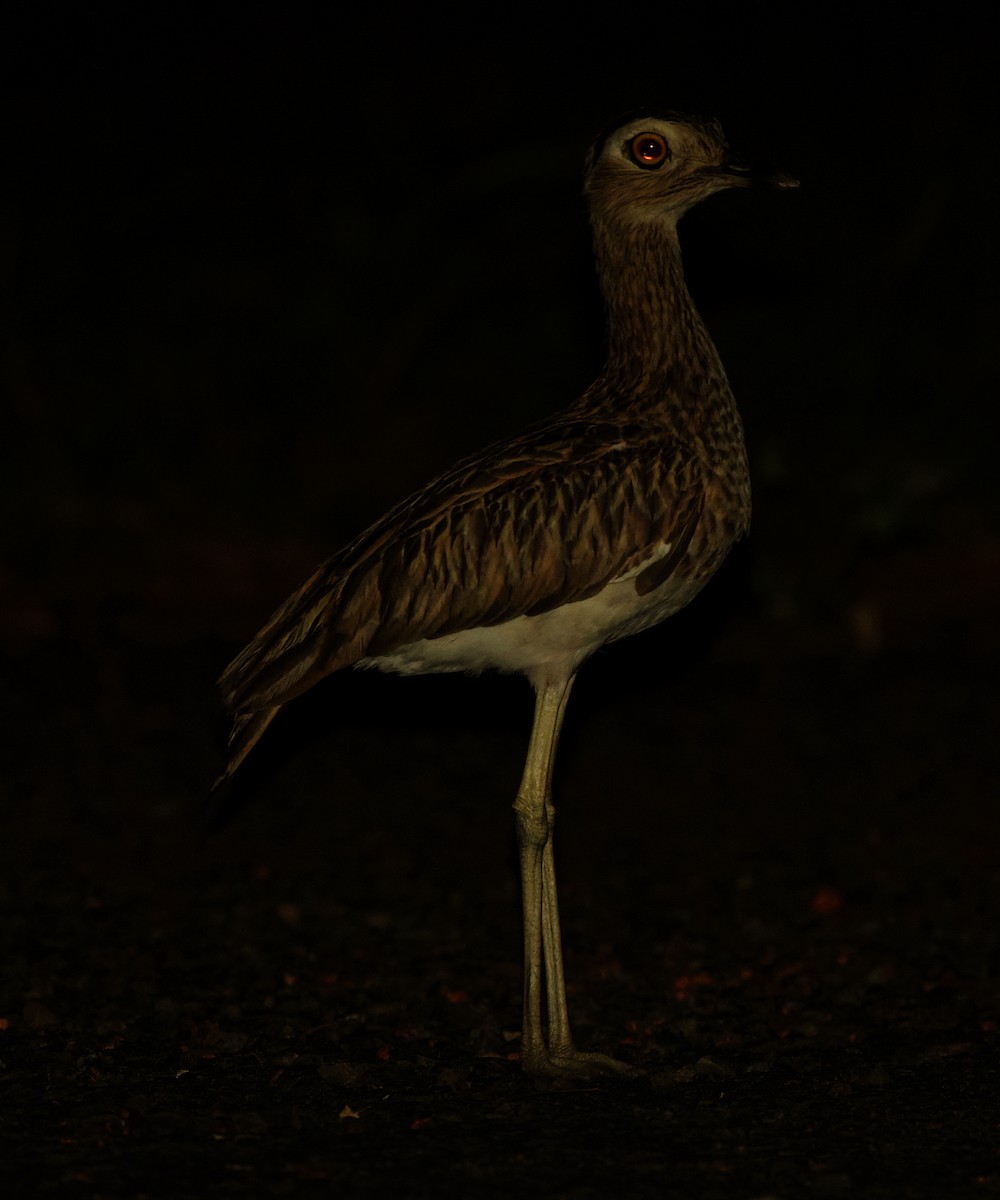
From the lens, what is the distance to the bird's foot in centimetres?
536

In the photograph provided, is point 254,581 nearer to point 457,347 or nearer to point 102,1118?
point 457,347

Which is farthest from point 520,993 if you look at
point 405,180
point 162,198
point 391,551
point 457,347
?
point 162,198

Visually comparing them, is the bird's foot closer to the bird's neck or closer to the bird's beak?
the bird's neck

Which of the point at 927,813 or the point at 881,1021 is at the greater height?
the point at 927,813

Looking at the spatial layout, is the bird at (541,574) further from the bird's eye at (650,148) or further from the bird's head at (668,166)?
the bird's eye at (650,148)

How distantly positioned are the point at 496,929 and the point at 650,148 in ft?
9.30

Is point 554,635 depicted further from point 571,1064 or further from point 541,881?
point 571,1064

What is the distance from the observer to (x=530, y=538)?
5676mm

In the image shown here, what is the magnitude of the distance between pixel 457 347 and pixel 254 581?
3.25 meters

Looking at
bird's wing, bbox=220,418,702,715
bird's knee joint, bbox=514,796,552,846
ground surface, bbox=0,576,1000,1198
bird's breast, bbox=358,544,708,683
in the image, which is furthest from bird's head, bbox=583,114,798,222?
ground surface, bbox=0,576,1000,1198

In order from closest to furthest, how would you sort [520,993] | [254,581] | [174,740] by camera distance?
[520,993] → [174,740] → [254,581]

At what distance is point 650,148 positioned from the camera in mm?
6145

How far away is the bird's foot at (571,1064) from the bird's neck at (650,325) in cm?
203

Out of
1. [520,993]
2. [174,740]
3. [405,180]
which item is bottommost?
[520,993]
